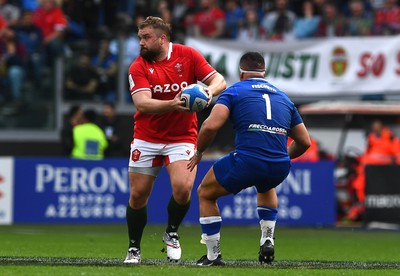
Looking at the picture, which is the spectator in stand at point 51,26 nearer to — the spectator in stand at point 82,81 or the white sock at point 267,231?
the spectator in stand at point 82,81

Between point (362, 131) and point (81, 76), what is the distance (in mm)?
5933

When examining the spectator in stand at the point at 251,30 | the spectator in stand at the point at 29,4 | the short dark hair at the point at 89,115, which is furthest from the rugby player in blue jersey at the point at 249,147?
the spectator in stand at the point at 29,4

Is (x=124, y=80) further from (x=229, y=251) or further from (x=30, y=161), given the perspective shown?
(x=229, y=251)

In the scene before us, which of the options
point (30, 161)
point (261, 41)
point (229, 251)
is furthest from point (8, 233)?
point (261, 41)

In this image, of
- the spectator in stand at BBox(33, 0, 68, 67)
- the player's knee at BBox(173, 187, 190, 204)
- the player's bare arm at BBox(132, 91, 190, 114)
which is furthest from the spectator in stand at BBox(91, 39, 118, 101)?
the player's bare arm at BBox(132, 91, 190, 114)

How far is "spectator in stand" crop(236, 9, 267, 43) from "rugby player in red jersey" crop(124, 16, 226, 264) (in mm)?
12562

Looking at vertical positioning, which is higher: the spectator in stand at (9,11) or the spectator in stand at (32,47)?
the spectator in stand at (9,11)

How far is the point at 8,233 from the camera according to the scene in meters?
17.1

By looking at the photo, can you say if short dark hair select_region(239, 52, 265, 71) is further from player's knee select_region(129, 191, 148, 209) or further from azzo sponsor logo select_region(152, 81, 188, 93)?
player's knee select_region(129, 191, 148, 209)

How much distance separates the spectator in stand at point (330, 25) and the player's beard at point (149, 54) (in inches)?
508

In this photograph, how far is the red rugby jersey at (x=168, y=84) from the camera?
10.8 metres

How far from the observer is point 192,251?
13.5 metres

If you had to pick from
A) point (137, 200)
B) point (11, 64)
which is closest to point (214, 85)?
point (137, 200)

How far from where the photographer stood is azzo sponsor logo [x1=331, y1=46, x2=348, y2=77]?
22594mm
